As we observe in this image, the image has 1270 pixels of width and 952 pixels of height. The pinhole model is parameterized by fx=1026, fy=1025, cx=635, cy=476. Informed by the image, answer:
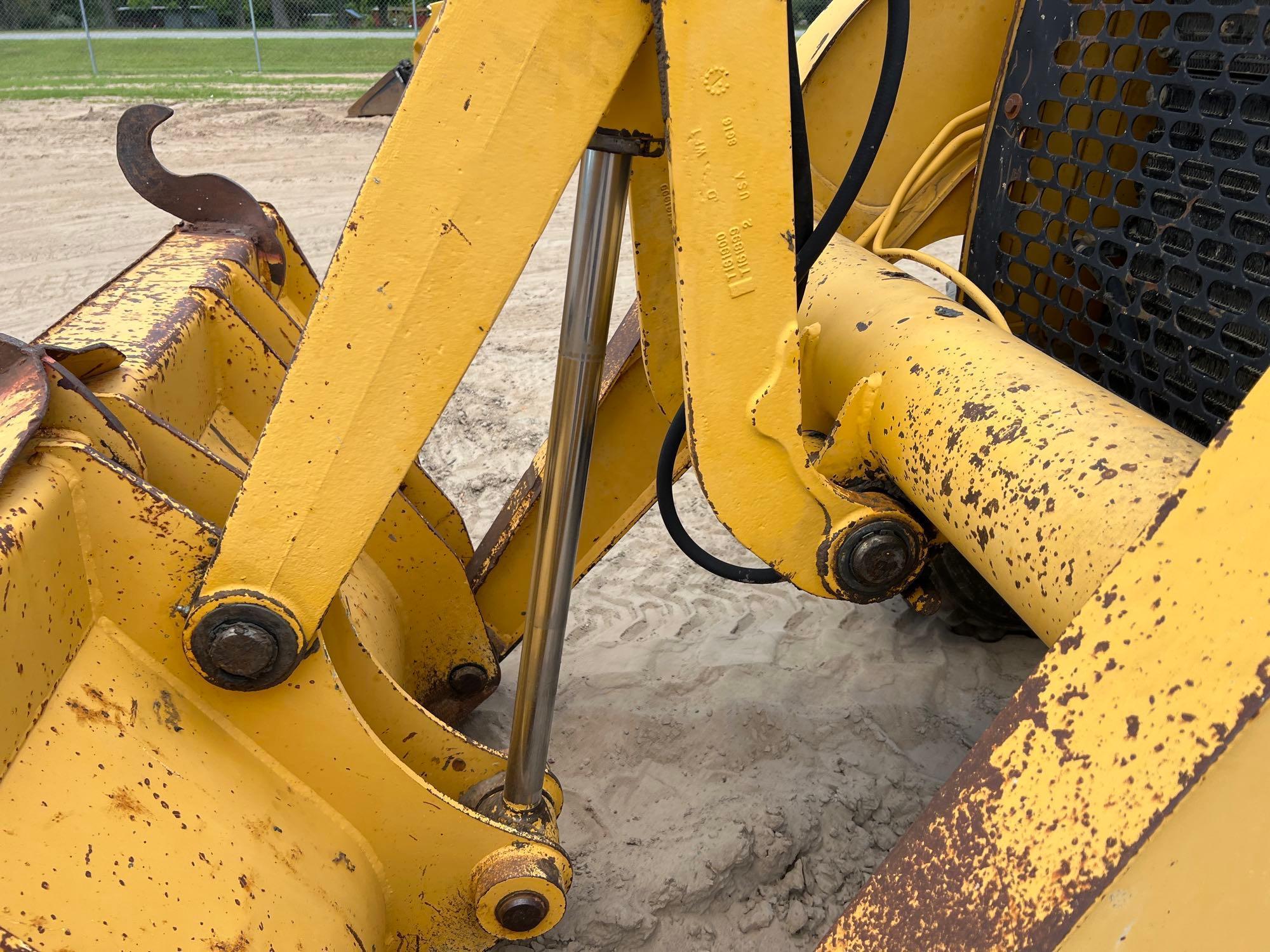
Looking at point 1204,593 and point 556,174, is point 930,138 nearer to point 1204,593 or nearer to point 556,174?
point 556,174

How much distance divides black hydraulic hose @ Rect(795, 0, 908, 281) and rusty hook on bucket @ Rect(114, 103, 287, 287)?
4.84ft

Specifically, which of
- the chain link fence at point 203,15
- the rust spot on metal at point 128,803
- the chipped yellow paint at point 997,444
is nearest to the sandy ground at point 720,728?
the chipped yellow paint at point 997,444

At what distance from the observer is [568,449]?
1.48 meters

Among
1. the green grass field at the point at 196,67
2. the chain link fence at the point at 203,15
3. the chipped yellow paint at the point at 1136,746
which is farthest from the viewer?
the chain link fence at the point at 203,15

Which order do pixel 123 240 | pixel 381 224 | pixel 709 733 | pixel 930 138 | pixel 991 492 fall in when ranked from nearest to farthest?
pixel 381 224 → pixel 991 492 → pixel 930 138 → pixel 709 733 → pixel 123 240

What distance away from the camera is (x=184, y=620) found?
52.7 inches

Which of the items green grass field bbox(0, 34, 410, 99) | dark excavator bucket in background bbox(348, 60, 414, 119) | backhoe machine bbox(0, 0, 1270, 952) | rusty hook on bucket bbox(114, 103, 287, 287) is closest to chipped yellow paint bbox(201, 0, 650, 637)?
backhoe machine bbox(0, 0, 1270, 952)

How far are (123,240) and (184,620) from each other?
6166 millimetres

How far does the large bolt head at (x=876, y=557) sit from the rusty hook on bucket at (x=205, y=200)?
5.40ft

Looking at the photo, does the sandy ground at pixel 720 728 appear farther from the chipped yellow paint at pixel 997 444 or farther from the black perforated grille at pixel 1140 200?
the black perforated grille at pixel 1140 200

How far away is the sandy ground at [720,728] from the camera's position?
207cm

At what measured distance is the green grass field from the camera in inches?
481

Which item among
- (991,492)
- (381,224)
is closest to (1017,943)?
(991,492)

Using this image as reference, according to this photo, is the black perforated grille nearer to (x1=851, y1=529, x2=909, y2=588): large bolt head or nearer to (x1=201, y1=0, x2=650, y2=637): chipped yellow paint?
(x1=851, y1=529, x2=909, y2=588): large bolt head
